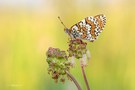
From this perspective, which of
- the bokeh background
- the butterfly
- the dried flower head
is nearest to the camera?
the dried flower head

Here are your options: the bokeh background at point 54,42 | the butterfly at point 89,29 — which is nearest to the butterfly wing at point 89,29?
the butterfly at point 89,29

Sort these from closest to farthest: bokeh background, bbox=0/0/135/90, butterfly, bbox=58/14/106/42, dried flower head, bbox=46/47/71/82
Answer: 1. dried flower head, bbox=46/47/71/82
2. butterfly, bbox=58/14/106/42
3. bokeh background, bbox=0/0/135/90

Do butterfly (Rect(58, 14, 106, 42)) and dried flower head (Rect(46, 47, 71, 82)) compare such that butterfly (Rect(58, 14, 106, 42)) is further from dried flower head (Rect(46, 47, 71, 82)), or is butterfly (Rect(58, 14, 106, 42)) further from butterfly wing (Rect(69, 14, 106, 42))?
dried flower head (Rect(46, 47, 71, 82))

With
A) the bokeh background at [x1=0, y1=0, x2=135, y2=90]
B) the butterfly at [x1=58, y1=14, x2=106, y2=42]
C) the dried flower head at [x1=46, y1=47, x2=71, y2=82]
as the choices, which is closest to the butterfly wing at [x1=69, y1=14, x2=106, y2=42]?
the butterfly at [x1=58, y1=14, x2=106, y2=42]

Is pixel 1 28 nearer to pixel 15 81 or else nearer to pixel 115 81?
pixel 15 81

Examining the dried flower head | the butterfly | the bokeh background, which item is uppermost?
the bokeh background

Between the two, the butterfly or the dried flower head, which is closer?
the dried flower head

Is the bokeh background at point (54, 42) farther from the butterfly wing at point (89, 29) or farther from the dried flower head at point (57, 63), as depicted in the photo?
the dried flower head at point (57, 63)
